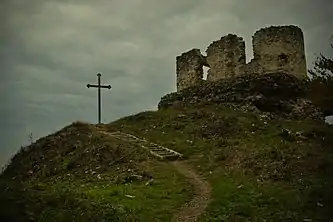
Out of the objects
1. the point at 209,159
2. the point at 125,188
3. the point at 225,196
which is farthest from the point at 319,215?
the point at 209,159

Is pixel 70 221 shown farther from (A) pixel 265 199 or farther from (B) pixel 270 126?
(B) pixel 270 126

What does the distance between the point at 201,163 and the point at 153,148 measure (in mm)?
3386

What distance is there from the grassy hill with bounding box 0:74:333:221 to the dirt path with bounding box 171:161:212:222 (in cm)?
21

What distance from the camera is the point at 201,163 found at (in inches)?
701

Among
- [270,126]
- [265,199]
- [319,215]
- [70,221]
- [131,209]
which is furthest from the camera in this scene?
[270,126]

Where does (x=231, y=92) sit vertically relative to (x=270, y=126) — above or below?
above

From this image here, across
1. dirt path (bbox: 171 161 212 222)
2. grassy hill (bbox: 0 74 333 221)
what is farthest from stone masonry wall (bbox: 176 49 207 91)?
dirt path (bbox: 171 161 212 222)

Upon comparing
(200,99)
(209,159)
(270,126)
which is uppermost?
(200,99)

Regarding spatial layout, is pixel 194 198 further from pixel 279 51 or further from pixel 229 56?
pixel 229 56

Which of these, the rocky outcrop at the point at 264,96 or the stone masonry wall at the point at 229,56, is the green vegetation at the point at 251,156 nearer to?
the rocky outcrop at the point at 264,96

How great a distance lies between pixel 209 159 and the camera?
1808 centimetres

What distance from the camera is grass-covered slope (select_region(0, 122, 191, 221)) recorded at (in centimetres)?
854

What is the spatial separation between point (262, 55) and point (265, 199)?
18.1m

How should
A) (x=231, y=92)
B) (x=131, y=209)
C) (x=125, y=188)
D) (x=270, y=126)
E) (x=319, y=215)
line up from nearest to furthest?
(x=319, y=215), (x=131, y=209), (x=125, y=188), (x=270, y=126), (x=231, y=92)
